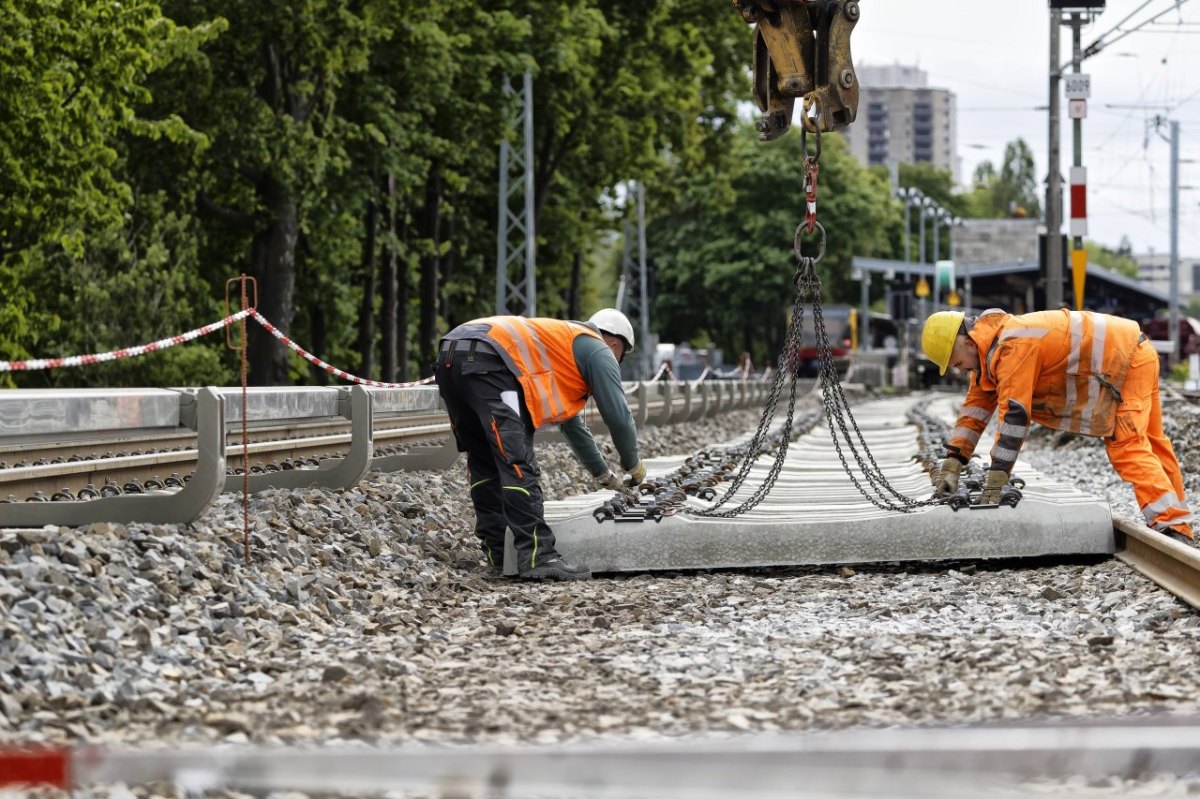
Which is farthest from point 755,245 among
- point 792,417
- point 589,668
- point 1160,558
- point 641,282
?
point 589,668

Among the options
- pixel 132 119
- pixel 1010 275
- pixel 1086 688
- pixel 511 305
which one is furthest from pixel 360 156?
pixel 1010 275

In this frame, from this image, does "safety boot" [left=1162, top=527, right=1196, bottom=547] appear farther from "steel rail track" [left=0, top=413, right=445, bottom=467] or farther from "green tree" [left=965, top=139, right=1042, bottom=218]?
"green tree" [left=965, top=139, right=1042, bottom=218]

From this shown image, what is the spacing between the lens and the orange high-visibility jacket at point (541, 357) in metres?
9.18

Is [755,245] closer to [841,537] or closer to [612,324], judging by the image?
[612,324]

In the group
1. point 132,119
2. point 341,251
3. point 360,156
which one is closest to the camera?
point 132,119

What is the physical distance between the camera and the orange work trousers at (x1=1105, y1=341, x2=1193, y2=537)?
9117mm

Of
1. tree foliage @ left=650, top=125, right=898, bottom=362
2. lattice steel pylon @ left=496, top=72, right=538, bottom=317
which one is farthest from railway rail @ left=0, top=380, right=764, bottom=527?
tree foliage @ left=650, top=125, right=898, bottom=362

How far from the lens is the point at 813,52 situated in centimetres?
1011

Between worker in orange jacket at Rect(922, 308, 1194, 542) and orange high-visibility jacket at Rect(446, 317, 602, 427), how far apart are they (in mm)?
1777

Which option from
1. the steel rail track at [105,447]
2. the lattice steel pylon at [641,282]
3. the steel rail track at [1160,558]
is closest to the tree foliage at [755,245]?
the lattice steel pylon at [641,282]

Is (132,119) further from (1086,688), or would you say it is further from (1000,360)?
(1086,688)

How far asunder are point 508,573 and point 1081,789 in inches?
205

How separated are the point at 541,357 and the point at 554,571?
1087mm

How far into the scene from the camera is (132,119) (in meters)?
23.5
